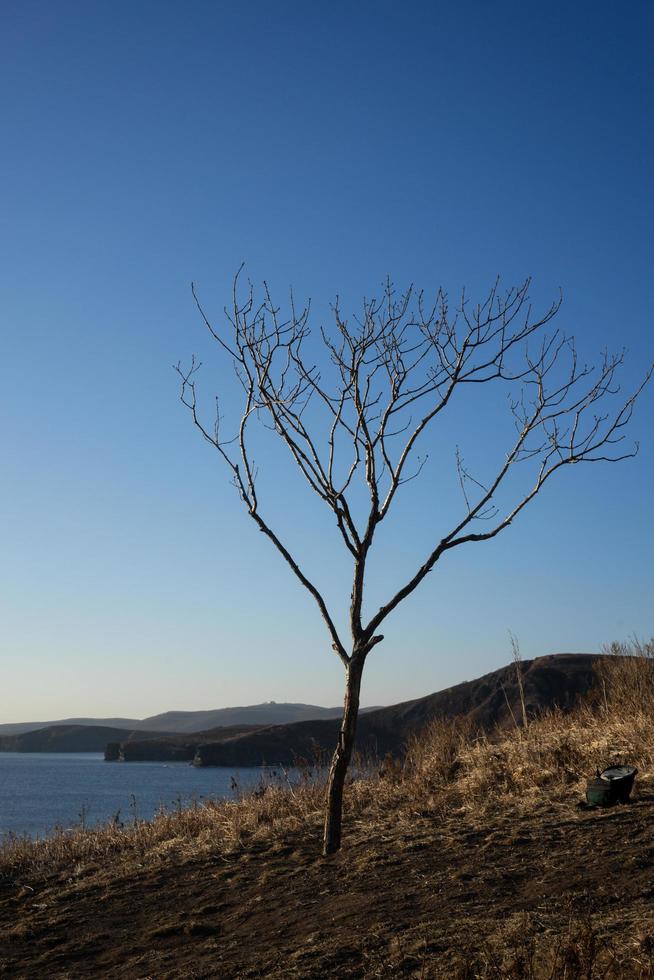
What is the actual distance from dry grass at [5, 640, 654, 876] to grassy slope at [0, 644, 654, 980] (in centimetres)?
4

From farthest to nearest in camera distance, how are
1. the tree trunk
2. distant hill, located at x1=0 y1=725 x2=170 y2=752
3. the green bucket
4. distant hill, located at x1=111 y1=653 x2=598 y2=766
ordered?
distant hill, located at x1=0 y1=725 x2=170 y2=752
distant hill, located at x1=111 y1=653 x2=598 y2=766
the green bucket
the tree trunk

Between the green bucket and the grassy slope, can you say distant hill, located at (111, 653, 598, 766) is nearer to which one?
the grassy slope

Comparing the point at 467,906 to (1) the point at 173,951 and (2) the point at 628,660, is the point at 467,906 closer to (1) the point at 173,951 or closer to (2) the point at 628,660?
(1) the point at 173,951

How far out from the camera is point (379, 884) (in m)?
6.61

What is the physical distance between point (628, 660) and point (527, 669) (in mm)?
A: 22459

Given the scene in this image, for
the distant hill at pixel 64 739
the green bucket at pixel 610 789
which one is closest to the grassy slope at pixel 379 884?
the green bucket at pixel 610 789

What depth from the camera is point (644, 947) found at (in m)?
4.54

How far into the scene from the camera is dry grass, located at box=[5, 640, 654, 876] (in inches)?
381

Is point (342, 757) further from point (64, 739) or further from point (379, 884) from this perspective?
point (64, 739)

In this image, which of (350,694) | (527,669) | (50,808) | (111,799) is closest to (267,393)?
(350,694)

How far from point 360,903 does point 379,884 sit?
0.48m

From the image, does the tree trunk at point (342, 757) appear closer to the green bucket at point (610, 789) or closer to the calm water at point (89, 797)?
the green bucket at point (610, 789)

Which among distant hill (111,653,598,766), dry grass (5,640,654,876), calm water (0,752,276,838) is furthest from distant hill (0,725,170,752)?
dry grass (5,640,654,876)

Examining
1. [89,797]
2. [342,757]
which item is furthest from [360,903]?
[89,797]
